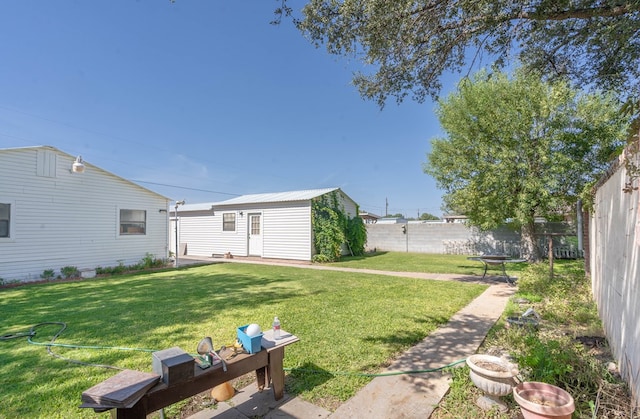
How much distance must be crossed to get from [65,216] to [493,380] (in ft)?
40.5

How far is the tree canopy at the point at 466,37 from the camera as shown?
149 inches

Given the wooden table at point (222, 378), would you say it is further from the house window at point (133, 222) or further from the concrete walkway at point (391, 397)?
the house window at point (133, 222)

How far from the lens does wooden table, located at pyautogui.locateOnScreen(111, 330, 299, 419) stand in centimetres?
183

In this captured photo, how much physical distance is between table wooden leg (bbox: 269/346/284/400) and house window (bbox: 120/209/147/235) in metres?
11.2

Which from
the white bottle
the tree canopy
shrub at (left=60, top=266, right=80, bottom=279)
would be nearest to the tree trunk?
the tree canopy

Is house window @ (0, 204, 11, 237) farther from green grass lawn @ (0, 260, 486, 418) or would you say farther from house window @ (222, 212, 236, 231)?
house window @ (222, 212, 236, 231)

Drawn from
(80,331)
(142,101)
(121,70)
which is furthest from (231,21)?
(142,101)

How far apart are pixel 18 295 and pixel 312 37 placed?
8826 millimetres

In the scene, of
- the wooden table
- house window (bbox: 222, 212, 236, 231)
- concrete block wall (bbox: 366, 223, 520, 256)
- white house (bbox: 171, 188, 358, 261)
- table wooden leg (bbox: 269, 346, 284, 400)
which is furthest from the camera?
house window (bbox: 222, 212, 236, 231)

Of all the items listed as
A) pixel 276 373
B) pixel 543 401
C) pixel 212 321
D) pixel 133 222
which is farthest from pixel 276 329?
pixel 133 222

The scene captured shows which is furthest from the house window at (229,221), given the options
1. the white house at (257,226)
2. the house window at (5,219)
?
the house window at (5,219)

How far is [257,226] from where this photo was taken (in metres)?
15.2

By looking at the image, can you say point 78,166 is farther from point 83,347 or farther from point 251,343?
point 251,343

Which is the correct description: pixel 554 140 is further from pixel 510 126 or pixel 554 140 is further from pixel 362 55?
pixel 362 55
